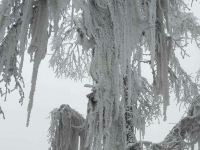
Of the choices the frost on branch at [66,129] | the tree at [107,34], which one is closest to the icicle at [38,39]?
the tree at [107,34]

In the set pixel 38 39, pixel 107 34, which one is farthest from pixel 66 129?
pixel 38 39

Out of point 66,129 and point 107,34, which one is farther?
point 66,129

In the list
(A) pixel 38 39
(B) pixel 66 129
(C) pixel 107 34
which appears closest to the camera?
(A) pixel 38 39

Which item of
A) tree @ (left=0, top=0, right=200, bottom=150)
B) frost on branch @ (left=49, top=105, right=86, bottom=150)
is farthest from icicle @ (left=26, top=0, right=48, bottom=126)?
frost on branch @ (left=49, top=105, right=86, bottom=150)

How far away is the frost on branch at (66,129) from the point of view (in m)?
5.52

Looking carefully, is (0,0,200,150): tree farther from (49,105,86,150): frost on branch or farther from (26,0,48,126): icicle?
(49,105,86,150): frost on branch

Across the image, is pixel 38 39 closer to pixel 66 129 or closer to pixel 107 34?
pixel 107 34

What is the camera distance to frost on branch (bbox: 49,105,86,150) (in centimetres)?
552

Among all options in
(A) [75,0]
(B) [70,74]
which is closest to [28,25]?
(A) [75,0]

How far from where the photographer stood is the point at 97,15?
7.66 ft

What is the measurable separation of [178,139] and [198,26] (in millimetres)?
2596

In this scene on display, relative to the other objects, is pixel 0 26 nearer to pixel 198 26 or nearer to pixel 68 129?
pixel 68 129

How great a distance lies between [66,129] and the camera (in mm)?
5656

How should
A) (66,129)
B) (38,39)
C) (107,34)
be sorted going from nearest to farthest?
(38,39) < (107,34) < (66,129)
